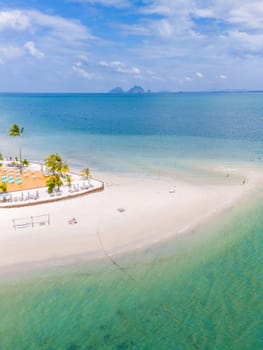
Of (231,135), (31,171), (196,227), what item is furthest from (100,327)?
(231,135)

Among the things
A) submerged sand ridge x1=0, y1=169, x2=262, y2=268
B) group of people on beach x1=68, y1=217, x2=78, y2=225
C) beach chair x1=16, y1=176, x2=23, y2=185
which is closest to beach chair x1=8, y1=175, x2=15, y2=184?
beach chair x1=16, y1=176, x2=23, y2=185

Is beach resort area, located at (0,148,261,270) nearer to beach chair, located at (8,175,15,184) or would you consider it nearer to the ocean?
beach chair, located at (8,175,15,184)

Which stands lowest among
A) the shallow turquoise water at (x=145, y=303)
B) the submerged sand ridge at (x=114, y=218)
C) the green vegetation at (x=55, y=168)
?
the shallow turquoise water at (x=145, y=303)

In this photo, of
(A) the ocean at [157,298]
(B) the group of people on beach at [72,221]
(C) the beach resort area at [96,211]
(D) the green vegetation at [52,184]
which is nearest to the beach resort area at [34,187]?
(C) the beach resort area at [96,211]

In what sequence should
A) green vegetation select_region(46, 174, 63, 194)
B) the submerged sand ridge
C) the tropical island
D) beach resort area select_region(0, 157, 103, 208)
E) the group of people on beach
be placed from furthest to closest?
green vegetation select_region(46, 174, 63, 194)
the tropical island
beach resort area select_region(0, 157, 103, 208)
the group of people on beach
the submerged sand ridge

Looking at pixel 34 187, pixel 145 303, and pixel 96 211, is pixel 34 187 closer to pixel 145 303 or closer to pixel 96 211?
pixel 96 211

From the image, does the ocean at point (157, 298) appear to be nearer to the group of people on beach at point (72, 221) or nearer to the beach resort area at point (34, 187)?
the group of people on beach at point (72, 221)

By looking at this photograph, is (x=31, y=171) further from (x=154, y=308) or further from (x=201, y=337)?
(x=201, y=337)

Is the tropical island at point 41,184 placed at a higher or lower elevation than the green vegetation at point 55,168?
lower
